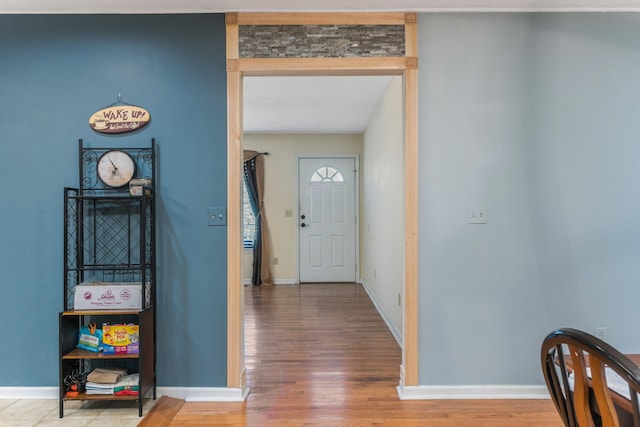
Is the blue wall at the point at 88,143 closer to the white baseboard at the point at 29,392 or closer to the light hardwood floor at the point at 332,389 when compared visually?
the white baseboard at the point at 29,392

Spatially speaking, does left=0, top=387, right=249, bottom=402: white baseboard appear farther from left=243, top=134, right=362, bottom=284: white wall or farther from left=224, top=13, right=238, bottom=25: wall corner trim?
left=243, top=134, right=362, bottom=284: white wall

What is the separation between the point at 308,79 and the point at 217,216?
1.80 metres

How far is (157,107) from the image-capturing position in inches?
90.7

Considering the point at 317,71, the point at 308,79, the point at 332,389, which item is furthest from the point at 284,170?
the point at 332,389

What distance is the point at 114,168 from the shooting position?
225 centimetres

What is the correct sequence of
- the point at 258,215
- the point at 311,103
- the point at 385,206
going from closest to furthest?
the point at 385,206 → the point at 311,103 → the point at 258,215

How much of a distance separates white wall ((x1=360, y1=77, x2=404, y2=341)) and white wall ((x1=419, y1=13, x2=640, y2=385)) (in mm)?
501

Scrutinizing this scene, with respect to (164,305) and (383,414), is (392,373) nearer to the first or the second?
(383,414)

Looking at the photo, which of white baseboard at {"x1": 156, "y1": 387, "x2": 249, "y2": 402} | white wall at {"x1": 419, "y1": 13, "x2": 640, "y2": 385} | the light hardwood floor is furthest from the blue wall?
white wall at {"x1": 419, "y1": 13, "x2": 640, "y2": 385}

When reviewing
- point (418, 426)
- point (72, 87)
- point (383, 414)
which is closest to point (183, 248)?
point (72, 87)

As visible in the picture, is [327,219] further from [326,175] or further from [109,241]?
[109,241]

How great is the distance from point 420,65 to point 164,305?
2147 millimetres

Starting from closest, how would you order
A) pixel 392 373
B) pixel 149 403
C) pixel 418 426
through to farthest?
pixel 418 426 → pixel 149 403 → pixel 392 373

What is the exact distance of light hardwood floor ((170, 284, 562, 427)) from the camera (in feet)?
6.84
